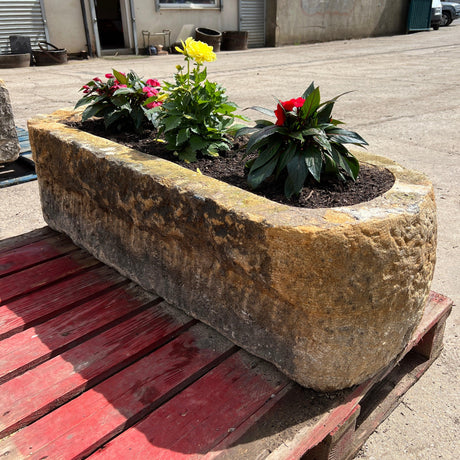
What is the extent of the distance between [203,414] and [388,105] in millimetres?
5889

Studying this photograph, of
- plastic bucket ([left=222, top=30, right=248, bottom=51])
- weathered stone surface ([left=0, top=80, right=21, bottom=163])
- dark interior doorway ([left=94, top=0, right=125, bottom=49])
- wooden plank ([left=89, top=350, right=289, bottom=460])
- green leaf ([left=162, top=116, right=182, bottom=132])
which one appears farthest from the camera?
dark interior doorway ([left=94, top=0, right=125, bottom=49])

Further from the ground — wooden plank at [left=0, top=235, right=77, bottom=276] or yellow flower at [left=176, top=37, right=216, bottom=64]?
yellow flower at [left=176, top=37, right=216, bottom=64]

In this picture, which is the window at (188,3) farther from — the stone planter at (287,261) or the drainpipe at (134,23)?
the stone planter at (287,261)

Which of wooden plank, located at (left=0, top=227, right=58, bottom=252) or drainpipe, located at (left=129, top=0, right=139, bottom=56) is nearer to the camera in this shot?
wooden plank, located at (left=0, top=227, right=58, bottom=252)

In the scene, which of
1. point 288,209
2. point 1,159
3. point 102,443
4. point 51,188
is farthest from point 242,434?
point 1,159

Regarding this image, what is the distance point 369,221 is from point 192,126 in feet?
3.59

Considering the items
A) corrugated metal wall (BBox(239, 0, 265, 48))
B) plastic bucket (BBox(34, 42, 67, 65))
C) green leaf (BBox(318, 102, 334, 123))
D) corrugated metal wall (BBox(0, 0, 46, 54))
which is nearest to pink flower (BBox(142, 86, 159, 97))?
green leaf (BBox(318, 102, 334, 123))

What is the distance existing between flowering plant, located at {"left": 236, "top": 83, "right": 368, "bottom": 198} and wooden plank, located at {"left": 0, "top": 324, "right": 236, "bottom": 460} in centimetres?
64

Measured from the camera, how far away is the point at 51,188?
98.7 inches

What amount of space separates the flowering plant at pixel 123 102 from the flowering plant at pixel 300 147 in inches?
34.1

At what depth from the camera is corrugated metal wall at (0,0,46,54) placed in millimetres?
10484

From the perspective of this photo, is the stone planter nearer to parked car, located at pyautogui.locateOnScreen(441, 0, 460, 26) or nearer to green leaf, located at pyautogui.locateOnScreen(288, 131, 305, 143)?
green leaf, located at pyautogui.locateOnScreen(288, 131, 305, 143)

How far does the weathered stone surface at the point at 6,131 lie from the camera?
3.73m

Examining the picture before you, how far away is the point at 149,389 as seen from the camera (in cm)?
162
